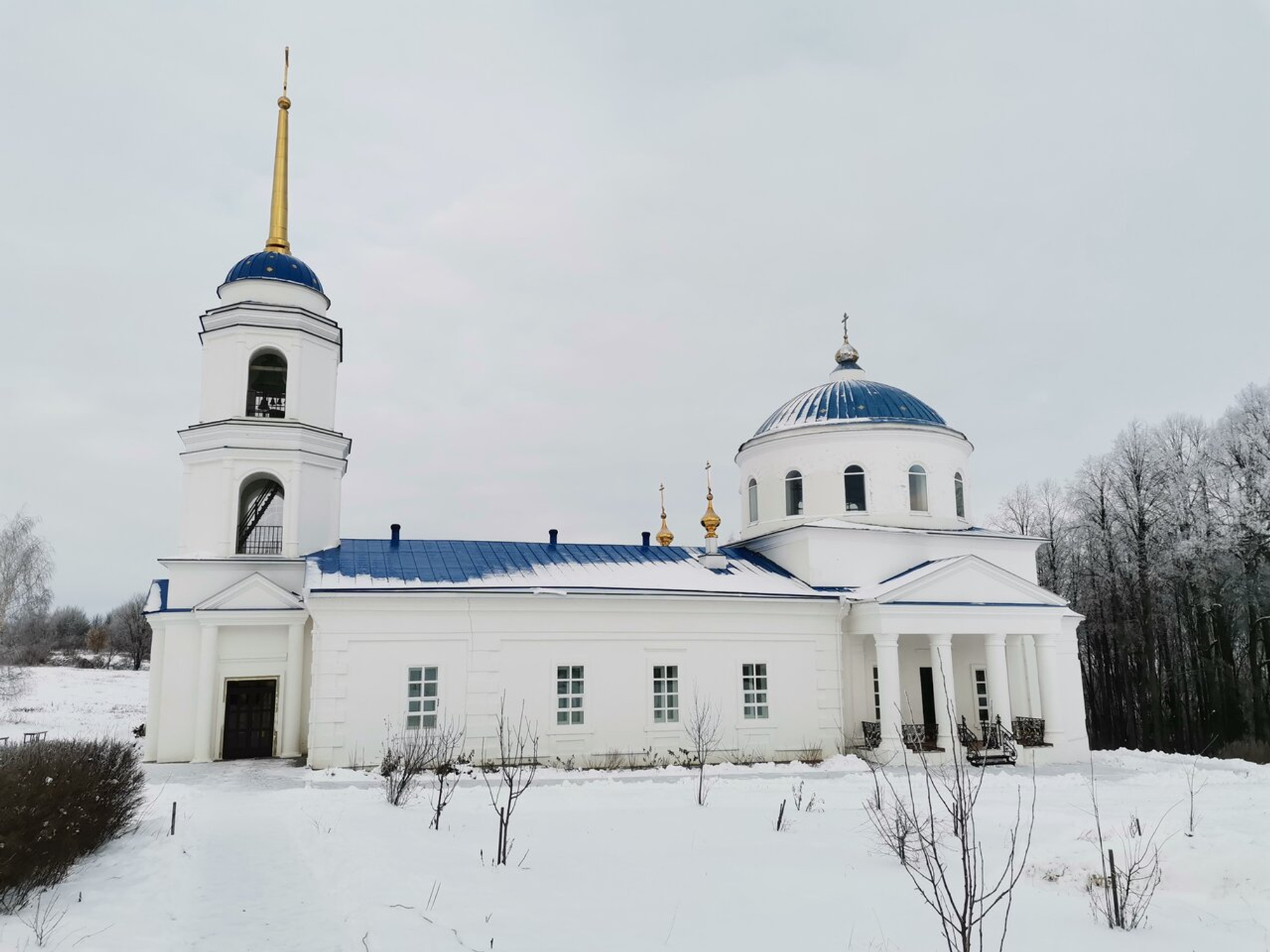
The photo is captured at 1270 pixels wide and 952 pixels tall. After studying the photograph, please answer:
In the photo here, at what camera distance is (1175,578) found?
108ft

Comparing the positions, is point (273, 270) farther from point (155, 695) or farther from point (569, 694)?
point (569, 694)

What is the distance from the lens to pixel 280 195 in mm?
24484

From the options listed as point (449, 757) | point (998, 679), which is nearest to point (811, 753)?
point (998, 679)

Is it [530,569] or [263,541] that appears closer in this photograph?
[530,569]

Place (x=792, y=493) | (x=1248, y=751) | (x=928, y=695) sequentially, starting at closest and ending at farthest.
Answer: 1. (x=928, y=695)
2. (x=1248, y=751)
3. (x=792, y=493)

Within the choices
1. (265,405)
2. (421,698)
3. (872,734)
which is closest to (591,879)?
(421,698)

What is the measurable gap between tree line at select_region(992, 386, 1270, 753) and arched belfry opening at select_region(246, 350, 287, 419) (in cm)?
3004

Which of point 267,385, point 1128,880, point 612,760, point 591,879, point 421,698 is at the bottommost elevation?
point 591,879

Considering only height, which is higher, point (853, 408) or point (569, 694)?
point (853, 408)

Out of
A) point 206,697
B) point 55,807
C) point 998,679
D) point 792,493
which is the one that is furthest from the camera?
point 792,493

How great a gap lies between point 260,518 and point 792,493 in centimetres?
1535

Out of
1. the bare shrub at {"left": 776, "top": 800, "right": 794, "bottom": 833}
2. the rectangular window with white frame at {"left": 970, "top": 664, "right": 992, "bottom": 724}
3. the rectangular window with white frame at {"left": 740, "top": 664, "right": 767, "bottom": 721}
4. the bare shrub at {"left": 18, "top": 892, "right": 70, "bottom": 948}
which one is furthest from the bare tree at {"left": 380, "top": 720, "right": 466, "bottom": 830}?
the rectangular window with white frame at {"left": 970, "top": 664, "right": 992, "bottom": 724}

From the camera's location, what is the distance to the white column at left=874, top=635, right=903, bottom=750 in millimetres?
21797

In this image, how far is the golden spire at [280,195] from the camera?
24.2 metres
